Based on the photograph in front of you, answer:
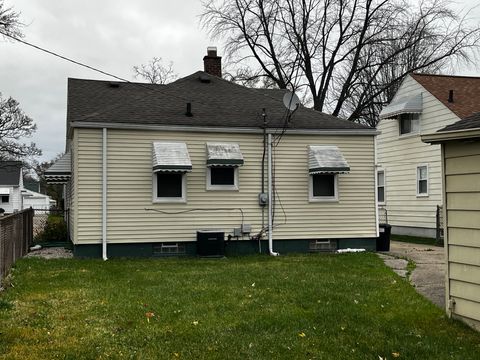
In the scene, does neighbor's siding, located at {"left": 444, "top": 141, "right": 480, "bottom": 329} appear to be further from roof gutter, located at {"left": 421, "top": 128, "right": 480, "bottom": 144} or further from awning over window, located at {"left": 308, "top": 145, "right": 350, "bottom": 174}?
awning over window, located at {"left": 308, "top": 145, "right": 350, "bottom": 174}

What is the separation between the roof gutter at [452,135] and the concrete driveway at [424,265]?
253cm

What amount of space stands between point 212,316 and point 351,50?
85.8ft

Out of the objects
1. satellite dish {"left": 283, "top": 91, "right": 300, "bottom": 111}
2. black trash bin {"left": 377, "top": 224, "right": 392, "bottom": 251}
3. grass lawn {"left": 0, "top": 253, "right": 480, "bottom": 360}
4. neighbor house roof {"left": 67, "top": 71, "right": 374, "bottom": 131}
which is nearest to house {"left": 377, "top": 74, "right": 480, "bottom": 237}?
black trash bin {"left": 377, "top": 224, "right": 392, "bottom": 251}

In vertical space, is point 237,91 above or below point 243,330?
above

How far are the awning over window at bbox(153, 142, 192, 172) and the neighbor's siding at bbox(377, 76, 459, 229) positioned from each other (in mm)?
9642

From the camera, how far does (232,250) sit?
46.3 feet

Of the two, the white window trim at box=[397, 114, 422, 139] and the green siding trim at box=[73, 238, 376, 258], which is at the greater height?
the white window trim at box=[397, 114, 422, 139]

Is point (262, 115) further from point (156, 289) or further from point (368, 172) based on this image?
point (156, 289)

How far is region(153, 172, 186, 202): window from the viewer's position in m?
13.5

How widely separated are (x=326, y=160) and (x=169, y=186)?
432 cm

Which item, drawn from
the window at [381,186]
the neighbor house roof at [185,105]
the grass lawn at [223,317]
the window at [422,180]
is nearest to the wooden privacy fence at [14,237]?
the grass lawn at [223,317]

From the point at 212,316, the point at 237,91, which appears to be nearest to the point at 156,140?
the point at 237,91

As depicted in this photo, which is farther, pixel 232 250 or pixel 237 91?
pixel 237 91

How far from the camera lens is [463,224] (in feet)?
21.4
